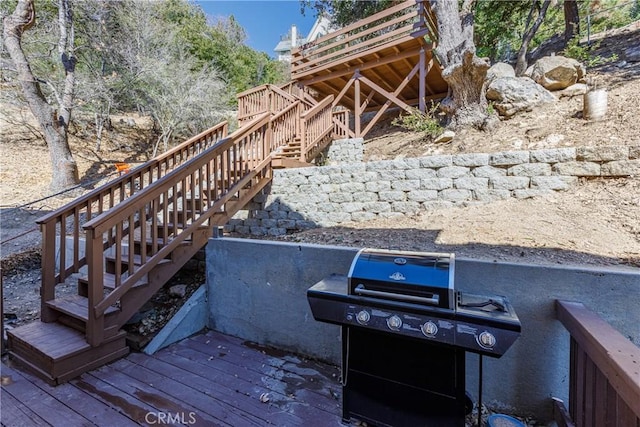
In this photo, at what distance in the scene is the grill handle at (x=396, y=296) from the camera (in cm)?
146

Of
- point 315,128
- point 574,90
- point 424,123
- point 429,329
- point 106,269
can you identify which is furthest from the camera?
point 315,128

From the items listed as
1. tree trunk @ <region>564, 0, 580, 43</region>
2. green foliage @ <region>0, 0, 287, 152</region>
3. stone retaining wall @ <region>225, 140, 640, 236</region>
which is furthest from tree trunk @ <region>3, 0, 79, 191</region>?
tree trunk @ <region>564, 0, 580, 43</region>

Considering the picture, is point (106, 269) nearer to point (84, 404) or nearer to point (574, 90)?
point (84, 404)

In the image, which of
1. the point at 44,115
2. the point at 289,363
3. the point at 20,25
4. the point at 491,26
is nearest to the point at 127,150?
the point at 44,115

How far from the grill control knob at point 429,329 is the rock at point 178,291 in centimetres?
283

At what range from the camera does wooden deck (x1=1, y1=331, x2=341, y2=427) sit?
1891mm

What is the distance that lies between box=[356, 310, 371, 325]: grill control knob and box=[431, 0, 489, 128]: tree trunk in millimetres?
5134

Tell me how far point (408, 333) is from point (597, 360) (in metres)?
0.76

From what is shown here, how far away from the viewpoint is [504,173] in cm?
387

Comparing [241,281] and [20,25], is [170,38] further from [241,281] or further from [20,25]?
[241,281]

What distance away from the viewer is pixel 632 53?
621 centimetres

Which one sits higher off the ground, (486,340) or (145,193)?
(145,193)

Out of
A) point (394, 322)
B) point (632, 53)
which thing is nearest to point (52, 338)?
point (394, 322)

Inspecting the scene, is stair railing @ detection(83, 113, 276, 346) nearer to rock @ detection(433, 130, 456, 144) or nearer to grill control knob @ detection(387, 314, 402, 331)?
grill control knob @ detection(387, 314, 402, 331)
